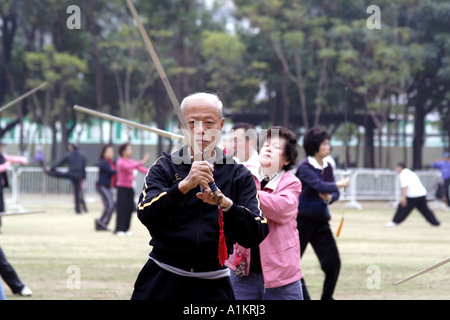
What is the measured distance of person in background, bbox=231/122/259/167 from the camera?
607 centimetres

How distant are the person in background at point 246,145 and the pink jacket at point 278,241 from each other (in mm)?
368

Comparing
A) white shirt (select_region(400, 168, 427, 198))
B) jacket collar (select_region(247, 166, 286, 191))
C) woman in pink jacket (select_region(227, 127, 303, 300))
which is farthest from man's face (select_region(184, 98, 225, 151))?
white shirt (select_region(400, 168, 427, 198))

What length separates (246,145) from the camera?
6.38m

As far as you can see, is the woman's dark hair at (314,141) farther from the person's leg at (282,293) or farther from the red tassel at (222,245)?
the red tassel at (222,245)

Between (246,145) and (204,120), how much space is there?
2.72 metres

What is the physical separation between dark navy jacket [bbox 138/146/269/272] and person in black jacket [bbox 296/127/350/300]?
386 centimetres

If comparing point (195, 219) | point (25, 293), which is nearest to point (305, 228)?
Answer: point (25, 293)

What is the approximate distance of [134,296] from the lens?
12.4 feet

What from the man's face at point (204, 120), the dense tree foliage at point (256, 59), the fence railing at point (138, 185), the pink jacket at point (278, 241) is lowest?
the fence railing at point (138, 185)

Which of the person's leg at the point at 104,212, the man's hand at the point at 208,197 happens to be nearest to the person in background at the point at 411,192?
the person's leg at the point at 104,212

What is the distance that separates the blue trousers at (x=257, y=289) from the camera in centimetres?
529

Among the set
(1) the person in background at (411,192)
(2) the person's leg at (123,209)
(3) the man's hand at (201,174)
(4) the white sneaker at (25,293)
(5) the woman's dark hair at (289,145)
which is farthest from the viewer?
(1) the person in background at (411,192)

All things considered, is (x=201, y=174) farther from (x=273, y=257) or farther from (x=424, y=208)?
(x=424, y=208)
